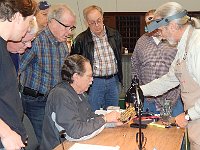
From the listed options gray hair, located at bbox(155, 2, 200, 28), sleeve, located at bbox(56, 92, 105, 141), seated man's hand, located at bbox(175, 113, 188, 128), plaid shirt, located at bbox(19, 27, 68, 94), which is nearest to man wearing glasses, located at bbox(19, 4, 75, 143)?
plaid shirt, located at bbox(19, 27, 68, 94)

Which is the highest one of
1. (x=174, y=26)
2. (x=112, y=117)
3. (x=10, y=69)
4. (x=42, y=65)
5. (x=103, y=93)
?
(x=174, y=26)

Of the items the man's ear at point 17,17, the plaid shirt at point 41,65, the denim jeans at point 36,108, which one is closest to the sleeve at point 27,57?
the plaid shirt at point 41,65

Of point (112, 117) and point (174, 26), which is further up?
point (174, 26)

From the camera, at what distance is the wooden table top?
234cm

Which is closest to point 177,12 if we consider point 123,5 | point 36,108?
point 36,108

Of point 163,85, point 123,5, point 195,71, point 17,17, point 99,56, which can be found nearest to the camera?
point 17,17

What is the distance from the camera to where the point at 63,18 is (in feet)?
10.7

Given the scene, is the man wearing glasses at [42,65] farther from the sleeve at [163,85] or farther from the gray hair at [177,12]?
the gray hair at [177,12]

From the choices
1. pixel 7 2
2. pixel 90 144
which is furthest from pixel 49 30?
pixel 7 2

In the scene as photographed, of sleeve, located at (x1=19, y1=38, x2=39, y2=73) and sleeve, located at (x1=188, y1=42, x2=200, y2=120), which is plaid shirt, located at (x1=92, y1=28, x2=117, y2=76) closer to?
sleeve, located at (x1=19, y1=38, x2=39, y2=73)

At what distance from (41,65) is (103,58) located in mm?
1143

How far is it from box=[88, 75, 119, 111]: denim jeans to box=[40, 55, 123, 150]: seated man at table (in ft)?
4.61

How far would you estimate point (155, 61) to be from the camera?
3.75m

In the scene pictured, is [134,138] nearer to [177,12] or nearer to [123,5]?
[177,12]
